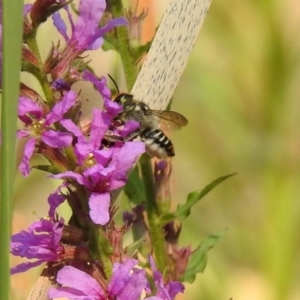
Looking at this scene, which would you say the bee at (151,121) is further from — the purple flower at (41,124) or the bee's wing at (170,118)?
the purple flower at (41,124)

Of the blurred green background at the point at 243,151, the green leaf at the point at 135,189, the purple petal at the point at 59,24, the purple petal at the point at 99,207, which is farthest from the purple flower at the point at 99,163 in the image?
the blurred green background at the point at 243,151

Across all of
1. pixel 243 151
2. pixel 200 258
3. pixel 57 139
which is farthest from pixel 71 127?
pixel 243 151

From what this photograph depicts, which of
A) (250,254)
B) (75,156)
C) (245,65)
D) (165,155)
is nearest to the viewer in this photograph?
(75,156)

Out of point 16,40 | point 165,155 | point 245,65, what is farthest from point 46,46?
point 16,40

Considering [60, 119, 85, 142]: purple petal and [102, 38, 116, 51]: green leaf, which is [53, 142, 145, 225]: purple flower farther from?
[102, 38, 116, 51]: green leaf

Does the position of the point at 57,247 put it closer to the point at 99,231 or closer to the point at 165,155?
the point at 99,231

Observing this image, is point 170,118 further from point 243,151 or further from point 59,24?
point 243,151
